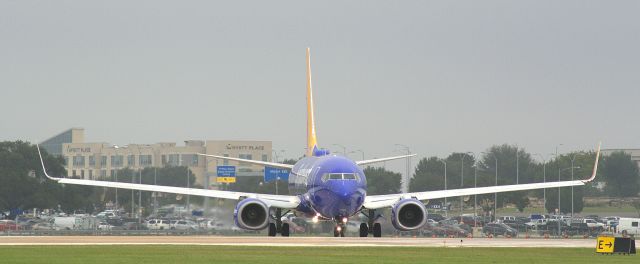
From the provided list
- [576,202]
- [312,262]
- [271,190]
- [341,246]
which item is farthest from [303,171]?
[576,202]

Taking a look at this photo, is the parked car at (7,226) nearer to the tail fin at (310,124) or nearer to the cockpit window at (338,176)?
the tail fin at (310,124)

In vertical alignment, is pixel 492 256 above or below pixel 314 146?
below

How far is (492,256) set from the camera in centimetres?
5375

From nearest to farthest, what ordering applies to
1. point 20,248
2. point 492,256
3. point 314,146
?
point 492,256 → point 20,248 → point 314,146

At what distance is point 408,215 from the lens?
78.5 meters

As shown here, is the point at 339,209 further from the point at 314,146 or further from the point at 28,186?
the point at 28,186

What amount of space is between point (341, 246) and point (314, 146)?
31.7 m

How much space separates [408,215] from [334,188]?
583cm

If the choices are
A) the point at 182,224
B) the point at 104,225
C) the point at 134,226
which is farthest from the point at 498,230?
the point at 104,225

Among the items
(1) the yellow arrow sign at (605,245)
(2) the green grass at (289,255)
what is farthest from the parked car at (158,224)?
(1) the yellow arrow sign at (605,245)

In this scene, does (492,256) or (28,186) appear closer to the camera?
(492,256)

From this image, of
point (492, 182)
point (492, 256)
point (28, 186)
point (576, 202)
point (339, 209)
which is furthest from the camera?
point (576, 202)

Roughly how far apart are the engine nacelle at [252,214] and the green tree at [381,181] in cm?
6782

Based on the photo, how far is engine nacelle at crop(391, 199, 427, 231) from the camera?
255ft
